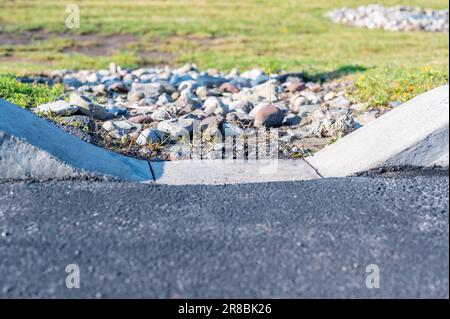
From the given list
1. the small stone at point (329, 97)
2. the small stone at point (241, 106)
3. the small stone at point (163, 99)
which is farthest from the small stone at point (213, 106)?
the small stone at point (329, 97)

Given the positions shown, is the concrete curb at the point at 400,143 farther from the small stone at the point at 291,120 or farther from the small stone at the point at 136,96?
the small stone at the point at 136,96

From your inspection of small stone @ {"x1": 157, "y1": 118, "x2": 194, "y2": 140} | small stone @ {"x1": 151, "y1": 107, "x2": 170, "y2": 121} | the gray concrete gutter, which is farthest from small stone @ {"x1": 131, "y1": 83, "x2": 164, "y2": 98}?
the gray concrete gutter

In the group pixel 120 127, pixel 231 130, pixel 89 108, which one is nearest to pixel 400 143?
pixel 231 130

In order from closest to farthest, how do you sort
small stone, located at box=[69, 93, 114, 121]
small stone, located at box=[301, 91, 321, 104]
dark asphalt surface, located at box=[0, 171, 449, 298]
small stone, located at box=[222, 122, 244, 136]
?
dark asphalt surface, located at box=[0, 171, 449, 298], small stone, located at box=[222, 122, 244, 136], small stone, located at box=[69, 93, 114, 121], small stone, located at box=[301, 91, 321, 104]

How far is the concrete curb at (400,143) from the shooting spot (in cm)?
499

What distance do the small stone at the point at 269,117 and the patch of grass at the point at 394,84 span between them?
1.39 m

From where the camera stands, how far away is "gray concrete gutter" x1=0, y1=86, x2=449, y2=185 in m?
5.01

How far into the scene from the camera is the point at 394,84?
9031 millimetres

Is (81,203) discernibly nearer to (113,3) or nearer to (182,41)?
(182,41)

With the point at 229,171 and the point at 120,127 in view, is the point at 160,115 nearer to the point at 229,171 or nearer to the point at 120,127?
the point at 120,127

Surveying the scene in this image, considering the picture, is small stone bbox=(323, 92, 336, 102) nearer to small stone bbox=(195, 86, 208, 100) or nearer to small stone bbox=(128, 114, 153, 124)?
small stone bbox=(195, 86, 208, 100)

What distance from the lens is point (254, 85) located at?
424 inches

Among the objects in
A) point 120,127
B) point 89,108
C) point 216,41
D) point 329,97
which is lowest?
point 216,41

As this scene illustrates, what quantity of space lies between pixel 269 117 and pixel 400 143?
7.70ft
